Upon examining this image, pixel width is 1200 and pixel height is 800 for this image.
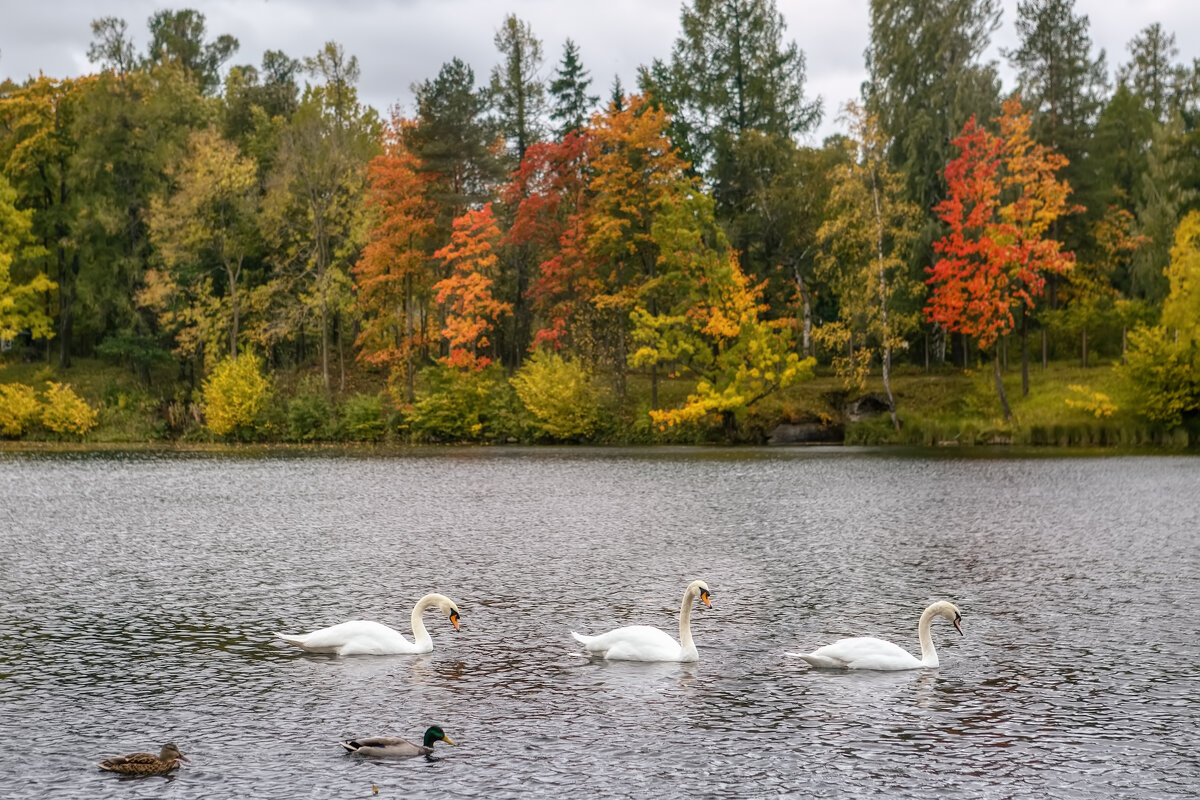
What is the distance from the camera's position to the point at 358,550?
23938 mm

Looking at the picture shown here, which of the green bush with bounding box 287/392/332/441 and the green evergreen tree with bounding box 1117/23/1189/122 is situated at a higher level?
the green evergreen tree with bounding box 1117/23/1189/122

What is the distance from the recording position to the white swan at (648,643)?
46.0 ft

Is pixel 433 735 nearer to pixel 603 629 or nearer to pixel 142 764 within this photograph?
pixel 142 764

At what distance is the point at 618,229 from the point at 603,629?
4374 cm

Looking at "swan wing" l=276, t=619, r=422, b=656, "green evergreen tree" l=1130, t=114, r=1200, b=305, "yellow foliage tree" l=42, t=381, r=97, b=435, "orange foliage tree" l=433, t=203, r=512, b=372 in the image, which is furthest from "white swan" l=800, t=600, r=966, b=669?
"yellow foliage tree" l=42, t=381, r=97, b=435

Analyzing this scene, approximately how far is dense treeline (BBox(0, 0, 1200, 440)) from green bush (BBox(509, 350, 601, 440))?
17cm

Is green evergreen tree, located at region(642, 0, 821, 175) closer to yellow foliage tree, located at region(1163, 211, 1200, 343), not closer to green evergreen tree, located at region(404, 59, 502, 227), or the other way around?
green evergreen tree, located at region(404, 59, 502, 227)

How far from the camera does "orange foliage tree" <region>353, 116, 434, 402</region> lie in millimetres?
63031

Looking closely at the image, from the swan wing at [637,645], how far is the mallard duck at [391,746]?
3951 millimetres

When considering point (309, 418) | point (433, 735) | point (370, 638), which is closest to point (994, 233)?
point (309, 418)

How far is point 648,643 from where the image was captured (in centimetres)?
1403

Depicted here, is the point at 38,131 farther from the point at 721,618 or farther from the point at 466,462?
the point at 721,618

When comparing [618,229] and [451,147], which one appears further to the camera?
[451,147]

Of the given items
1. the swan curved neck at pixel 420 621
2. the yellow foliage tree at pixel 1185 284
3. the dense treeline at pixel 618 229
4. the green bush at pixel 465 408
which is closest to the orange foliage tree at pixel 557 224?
the dense treeline at pixel 618 229
